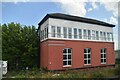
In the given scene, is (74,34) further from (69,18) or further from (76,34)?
(69,18)

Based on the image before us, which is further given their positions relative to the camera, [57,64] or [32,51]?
[32,51]

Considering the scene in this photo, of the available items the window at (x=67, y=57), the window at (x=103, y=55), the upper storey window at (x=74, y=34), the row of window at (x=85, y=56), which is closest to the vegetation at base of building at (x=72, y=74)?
the window at (x=67, y=57)

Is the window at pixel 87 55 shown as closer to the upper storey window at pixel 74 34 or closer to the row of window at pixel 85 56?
the row of window at pixel 85 56

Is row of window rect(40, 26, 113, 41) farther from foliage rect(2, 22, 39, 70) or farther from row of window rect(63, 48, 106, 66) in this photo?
Result: foliage rect(2, 22, 39, 70)

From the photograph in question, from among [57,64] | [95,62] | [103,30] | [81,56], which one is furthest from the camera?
[103,30]

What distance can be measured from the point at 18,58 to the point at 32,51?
331 cm

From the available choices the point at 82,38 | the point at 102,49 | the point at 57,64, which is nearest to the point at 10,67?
the point at 57,64

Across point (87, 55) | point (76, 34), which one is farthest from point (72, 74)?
point (87, 55)

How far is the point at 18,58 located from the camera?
1284 inches

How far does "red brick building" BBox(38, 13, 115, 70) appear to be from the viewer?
84.0ft

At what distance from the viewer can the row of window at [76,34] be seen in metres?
26.1

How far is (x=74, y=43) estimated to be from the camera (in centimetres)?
2764

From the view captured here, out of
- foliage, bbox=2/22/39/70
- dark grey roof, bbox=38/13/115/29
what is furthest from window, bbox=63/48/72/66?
foliage, bbox=2/22/39/70

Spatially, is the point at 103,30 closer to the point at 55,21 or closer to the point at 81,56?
the point at 81,56
